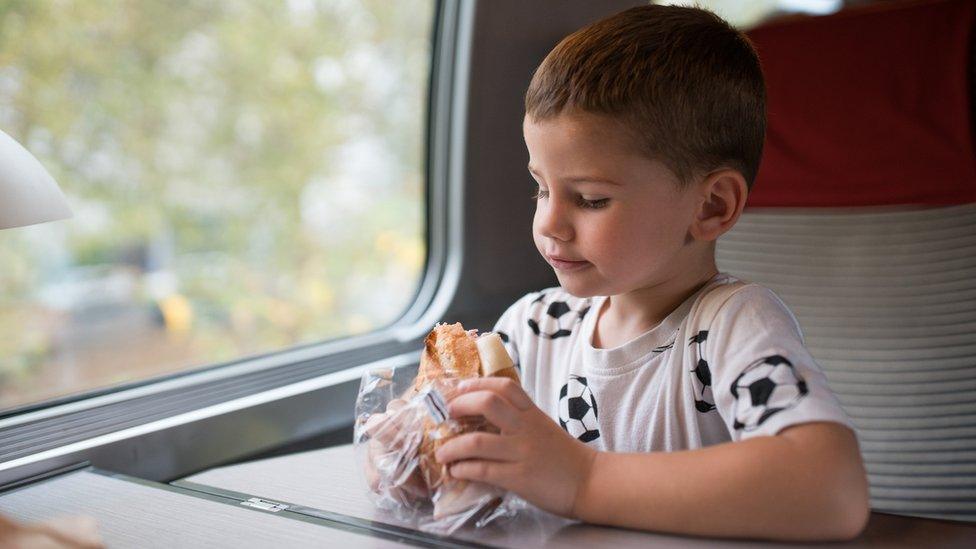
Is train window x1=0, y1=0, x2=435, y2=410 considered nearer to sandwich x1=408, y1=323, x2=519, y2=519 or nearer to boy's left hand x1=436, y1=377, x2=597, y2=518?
sandwich x1=408, y1=323, x2=519, y2=519

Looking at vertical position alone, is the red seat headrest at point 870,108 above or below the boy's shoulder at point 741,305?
above

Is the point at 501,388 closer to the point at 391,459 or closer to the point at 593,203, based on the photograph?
the point at 391,459

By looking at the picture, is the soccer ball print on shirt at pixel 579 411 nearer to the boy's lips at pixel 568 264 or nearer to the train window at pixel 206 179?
the boy's lips at pixel 568 264

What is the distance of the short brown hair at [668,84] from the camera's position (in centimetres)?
94

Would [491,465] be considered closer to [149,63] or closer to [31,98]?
[31,98]

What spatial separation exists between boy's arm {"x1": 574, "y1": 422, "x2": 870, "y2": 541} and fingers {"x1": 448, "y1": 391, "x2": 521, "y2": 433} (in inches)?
4.3

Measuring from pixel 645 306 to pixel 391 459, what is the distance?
1.25ft

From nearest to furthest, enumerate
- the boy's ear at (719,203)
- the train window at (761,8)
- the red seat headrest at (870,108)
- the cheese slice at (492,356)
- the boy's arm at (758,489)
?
the boy's arm at (758,489)
the cheese slice at (492,356)
the boy's ear at (719,203)
the red seat headrest at (870,108)
the train window at (761,8)

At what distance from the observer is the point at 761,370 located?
846 mm

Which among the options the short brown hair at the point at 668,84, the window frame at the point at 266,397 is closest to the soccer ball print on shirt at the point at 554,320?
the short brown hair at the point at 668,84

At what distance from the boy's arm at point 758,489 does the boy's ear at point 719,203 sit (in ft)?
1.00

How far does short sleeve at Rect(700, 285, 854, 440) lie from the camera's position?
2.63 ft

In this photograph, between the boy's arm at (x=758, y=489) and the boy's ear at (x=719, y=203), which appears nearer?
the boy's arm at (x=758, y=489)

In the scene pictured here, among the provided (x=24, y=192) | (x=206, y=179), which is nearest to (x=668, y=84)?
(x=24, y=192)
